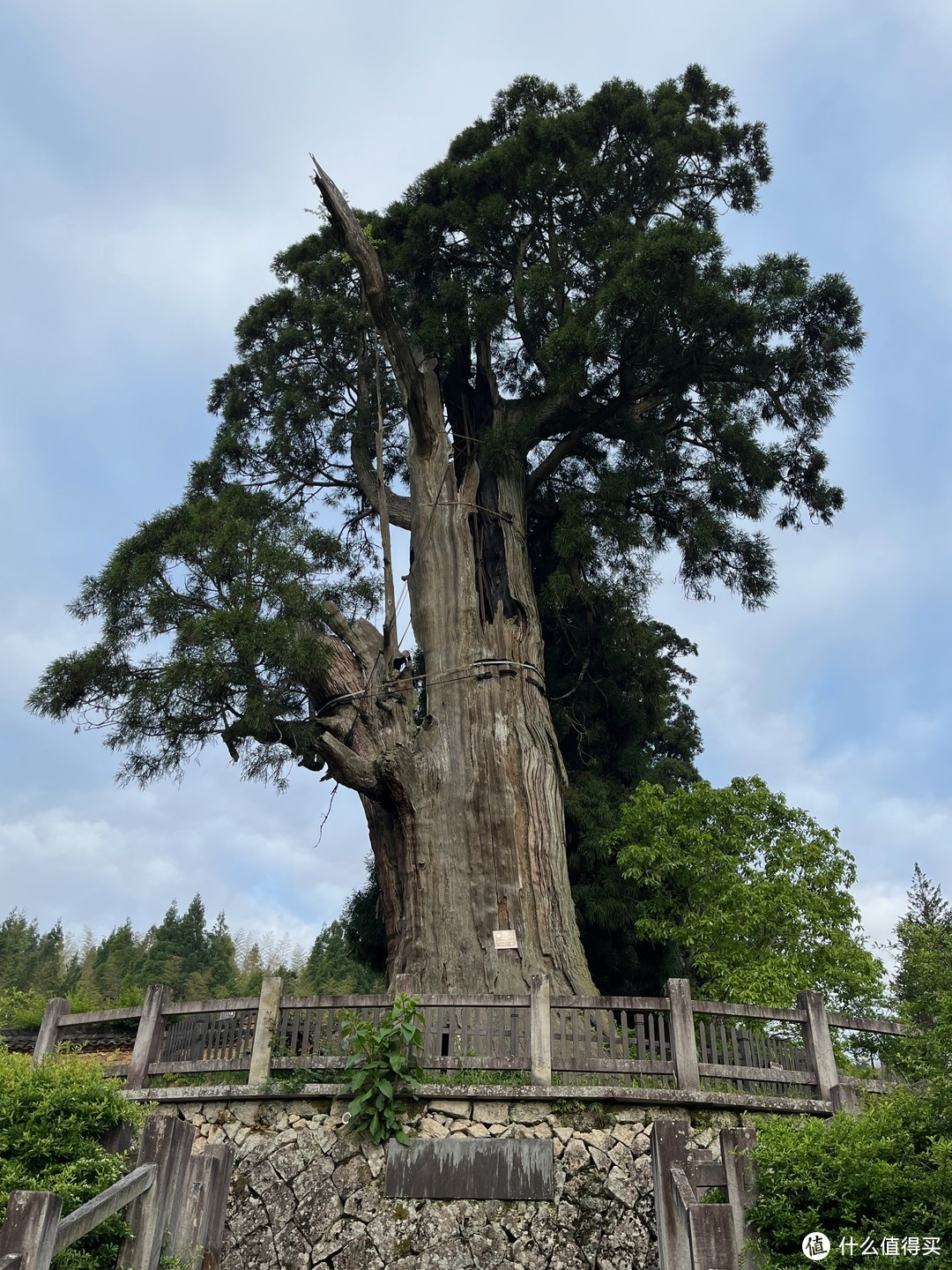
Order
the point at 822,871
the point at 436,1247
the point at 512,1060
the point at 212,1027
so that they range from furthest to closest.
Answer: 1. the point at 822,871
2. the point at 212,1027
3. the point at 512,1060
4. the point at 436,1247

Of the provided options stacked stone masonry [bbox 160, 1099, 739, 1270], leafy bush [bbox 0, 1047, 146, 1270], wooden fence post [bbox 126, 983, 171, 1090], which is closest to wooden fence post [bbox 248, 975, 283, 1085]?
stacked stone masonry [bbox 160, 1099, 739, 1270]

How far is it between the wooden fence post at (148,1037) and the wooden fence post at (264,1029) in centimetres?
99

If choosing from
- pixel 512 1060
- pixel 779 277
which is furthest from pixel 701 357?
pixel 512 1060

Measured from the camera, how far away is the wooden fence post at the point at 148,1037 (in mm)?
8531

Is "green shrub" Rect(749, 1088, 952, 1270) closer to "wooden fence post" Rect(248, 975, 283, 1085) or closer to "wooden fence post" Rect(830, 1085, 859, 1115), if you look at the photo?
"wooden fence post" Rect(830, 1085, 859, 1115)

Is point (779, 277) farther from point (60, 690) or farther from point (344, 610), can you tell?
point (60, 690)

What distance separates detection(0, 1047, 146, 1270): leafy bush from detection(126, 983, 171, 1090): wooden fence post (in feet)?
11.3

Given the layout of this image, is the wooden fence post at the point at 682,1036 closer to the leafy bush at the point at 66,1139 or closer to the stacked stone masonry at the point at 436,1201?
the stacked stone masonry at the point at 436,1201

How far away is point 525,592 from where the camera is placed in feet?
45.9

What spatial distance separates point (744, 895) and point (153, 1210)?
7.81 meters

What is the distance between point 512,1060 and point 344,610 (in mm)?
8647

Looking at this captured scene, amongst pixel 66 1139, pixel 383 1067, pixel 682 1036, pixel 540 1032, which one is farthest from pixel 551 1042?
pixel 66 1139

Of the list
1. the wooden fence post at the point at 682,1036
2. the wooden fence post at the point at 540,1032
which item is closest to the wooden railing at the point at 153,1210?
the wooden fence post at the point at 540,1032

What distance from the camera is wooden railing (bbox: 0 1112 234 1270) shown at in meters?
3.72
